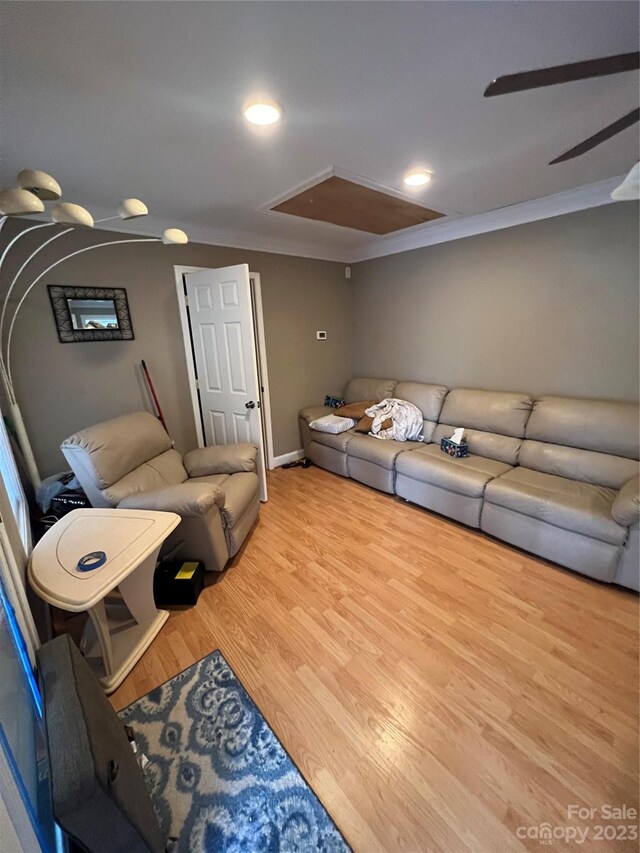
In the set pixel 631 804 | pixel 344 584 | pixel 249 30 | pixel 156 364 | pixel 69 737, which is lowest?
pixel 631 804

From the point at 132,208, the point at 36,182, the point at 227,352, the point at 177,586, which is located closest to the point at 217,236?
the point at 227,352

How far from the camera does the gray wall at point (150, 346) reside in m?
2.38

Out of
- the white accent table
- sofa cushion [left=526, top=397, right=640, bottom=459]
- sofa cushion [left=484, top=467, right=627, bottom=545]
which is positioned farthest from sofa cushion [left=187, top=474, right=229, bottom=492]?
sofa cushion [left=526, top=397, right=640, bottom=459]

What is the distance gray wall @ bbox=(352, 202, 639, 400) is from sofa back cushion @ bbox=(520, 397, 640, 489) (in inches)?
9.4

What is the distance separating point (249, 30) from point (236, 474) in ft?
7.52

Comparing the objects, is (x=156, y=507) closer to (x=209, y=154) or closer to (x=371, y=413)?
(x=209, y=154)

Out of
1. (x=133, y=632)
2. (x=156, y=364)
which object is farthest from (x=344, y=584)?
(x=156, y=364)

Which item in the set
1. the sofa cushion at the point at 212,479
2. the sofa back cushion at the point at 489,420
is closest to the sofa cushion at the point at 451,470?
the sofa back cushion at the point at 489,420

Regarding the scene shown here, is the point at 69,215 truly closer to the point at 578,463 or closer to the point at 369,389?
the point at 369,389

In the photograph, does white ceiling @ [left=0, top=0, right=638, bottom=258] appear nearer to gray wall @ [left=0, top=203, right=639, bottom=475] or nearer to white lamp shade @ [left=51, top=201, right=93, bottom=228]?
white lamp shade @ [left=51, top=201, right=93, bottom=228]

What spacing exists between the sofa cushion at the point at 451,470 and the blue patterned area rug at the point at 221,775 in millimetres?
1927

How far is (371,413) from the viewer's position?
3.58m

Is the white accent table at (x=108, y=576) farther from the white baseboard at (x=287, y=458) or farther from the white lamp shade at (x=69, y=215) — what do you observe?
the white baseboard at (x=287, y=458)

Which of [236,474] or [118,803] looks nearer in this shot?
[118,803]
